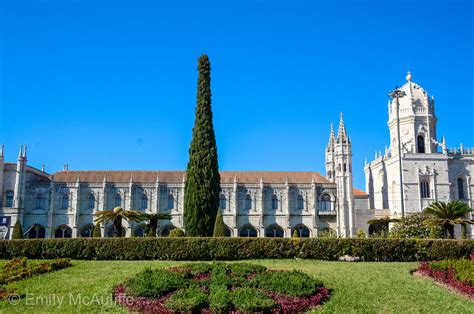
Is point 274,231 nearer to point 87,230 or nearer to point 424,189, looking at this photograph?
point 424,189

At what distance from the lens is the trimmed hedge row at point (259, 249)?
22.4m

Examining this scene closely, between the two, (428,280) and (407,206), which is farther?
(407,206)

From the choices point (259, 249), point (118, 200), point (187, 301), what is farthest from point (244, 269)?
point (118, 200)

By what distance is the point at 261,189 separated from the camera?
52438 millimetres

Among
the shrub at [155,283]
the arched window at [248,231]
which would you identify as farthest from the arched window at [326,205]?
the shrub at [155,283]

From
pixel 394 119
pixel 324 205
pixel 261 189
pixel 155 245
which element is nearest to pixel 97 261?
pixel 155 245

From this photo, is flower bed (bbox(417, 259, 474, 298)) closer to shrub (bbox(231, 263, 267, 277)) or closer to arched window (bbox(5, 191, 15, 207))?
shrub (bbox(231, 263, 267, 277))

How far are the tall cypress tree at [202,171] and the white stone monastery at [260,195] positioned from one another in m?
16.8

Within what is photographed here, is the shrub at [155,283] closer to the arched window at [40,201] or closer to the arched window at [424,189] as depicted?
the arched window at [40,201]

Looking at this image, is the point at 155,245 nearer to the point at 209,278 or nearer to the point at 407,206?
the point at 209,278

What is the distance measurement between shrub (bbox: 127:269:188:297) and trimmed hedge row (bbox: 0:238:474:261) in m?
8.00

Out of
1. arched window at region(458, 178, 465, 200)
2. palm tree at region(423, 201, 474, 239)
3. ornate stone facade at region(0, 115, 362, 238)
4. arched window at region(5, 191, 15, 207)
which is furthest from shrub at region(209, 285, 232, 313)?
arched window at region(458, 178, 465, 200)

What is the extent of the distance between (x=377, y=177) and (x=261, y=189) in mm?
17383

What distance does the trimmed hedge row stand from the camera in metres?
22.4
